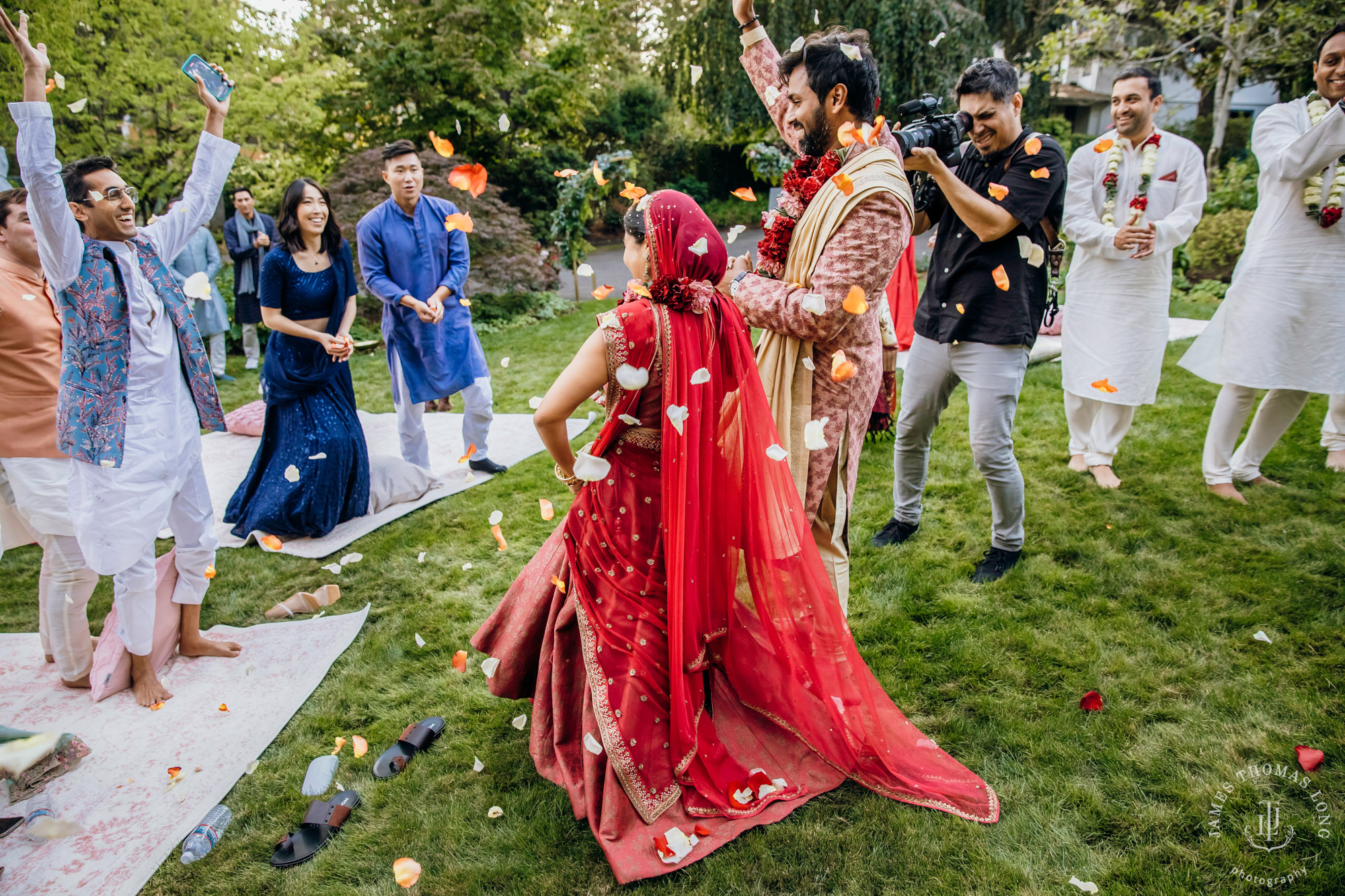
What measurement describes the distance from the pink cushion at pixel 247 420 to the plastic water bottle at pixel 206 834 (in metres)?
4.16

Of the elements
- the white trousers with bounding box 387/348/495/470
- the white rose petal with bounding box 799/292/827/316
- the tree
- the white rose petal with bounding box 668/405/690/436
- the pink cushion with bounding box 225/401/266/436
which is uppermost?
the tree

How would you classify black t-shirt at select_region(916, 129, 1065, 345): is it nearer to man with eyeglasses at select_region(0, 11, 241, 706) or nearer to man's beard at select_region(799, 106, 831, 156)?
man's beard at select_region(799, 106, 831, 156)

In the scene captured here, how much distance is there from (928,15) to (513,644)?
12.3 metres

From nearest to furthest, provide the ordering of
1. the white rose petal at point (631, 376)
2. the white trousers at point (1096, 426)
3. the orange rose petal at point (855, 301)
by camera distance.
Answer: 1. the white rose petal at point (631, 376)
2. the orange rose petal at point (855, 301)
3. the white trousers at point (1096, 426)

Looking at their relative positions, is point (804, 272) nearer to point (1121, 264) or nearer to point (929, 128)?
point (929, 128)

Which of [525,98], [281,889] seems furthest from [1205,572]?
[525,98]

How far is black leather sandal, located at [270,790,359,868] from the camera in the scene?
2227 millimetres

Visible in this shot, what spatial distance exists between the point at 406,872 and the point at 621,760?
27.2 inches

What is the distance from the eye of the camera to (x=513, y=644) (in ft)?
8.10

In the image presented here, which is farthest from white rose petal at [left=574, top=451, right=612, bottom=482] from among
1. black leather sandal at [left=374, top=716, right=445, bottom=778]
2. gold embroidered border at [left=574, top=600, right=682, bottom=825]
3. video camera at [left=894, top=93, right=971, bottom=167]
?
video camera at [left=894, top=93, right=971, bottom=167]

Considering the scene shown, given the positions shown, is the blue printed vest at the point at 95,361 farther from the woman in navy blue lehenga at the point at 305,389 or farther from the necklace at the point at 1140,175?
the necklace at the point at 1140,175

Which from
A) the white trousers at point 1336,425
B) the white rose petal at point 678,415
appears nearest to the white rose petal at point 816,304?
the white rose petal at point 678,415

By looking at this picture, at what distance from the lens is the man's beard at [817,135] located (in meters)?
2.39

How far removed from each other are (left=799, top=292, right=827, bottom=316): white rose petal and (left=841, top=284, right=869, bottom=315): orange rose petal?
0.07 metres
